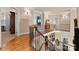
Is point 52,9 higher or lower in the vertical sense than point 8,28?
higher

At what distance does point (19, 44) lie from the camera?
5.26 ft

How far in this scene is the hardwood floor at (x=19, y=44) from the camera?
1.60 m

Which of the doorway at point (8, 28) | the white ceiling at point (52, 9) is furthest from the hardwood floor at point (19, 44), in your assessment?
the white ceiling at point (52, 9)

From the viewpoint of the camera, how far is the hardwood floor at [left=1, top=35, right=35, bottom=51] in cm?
160

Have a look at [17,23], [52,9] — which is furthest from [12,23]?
[52,9]

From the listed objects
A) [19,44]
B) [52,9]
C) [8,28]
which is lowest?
[19,44]

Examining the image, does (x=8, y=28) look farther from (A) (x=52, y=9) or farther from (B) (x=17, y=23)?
(A) (x=52, y=9)

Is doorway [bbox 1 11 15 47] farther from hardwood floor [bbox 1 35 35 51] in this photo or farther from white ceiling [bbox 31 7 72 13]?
white ceiling [bbox 31 7 72 13]

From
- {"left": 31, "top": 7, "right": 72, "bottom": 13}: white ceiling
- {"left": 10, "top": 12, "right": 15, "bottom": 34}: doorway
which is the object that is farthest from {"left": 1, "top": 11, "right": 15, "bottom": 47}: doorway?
{"left": 31, "top": 7, "right": 72, "bottom": 13}: white ceiling

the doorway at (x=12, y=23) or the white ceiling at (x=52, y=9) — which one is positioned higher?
the white ceiling at (x=52, y=9)

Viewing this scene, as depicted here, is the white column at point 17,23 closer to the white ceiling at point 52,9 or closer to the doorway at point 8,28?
the doorway at point 8,28
